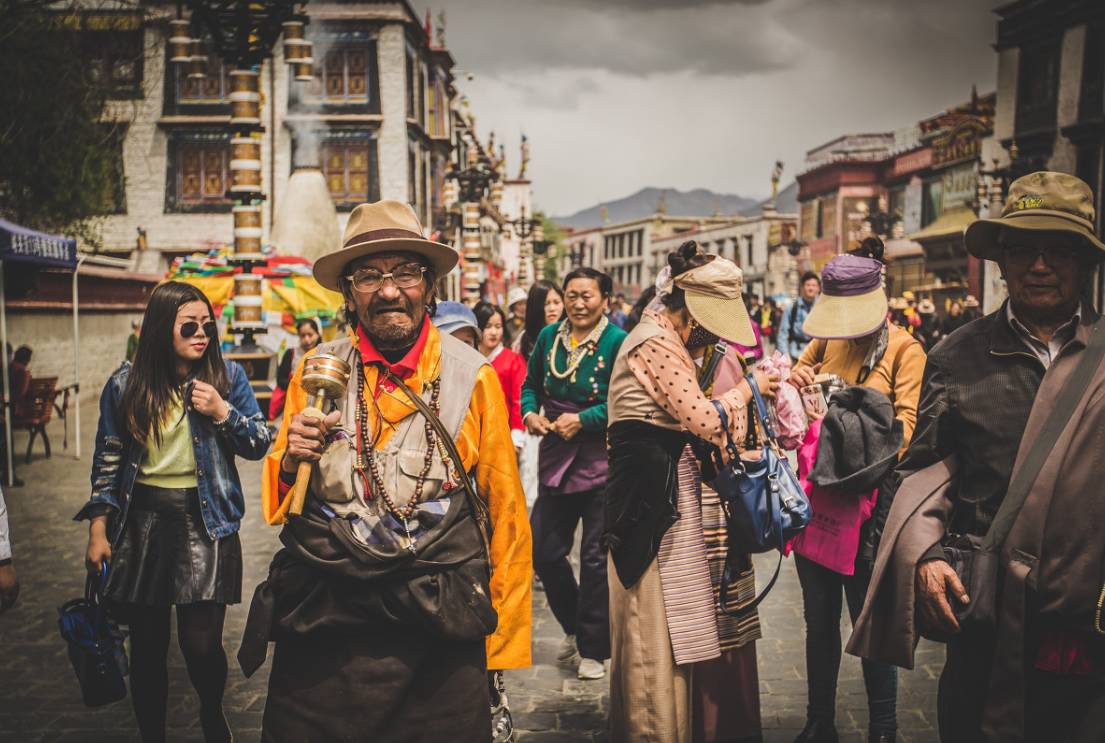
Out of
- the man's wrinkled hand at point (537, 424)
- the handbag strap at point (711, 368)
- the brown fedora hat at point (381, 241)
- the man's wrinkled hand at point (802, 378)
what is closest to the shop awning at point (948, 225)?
the man's wrinkled hand at point (537, 424)

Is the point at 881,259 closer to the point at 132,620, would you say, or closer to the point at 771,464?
the point at 771,464

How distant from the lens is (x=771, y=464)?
391 centimetres

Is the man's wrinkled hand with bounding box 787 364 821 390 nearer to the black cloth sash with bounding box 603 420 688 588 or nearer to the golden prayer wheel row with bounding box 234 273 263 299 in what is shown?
the black cloth sash with bounding box 603 420 688 588

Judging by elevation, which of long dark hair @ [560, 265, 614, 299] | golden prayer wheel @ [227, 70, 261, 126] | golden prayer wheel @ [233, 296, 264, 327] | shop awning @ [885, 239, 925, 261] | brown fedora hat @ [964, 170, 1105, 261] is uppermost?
shop awning @ [885, 239, 925, 261]

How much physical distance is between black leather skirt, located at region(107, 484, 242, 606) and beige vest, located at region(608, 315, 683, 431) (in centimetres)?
178

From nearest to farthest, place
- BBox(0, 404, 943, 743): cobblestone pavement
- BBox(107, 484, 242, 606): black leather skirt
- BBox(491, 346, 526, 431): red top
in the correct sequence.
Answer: BBox(107, 484, 242, 606): black leather skirt, BBox(0, 404, 943, 743): cobblestone pavement, BBox(491, 346, 526, 431): red top

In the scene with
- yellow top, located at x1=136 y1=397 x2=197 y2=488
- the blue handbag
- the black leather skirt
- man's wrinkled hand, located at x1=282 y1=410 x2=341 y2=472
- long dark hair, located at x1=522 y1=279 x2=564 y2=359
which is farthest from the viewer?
long dark hair, located at x1=522 y1=279 x2=564 y2=359

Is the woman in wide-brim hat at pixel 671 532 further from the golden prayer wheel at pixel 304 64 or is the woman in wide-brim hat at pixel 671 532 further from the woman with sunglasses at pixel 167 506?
the golden prayer wheel at pixel 304 64

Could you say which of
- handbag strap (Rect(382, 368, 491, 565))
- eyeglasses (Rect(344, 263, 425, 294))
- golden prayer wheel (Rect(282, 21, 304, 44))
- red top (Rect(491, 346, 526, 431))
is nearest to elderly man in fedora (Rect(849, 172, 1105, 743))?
handbag strap (Rect(382, 368, 491, 565))

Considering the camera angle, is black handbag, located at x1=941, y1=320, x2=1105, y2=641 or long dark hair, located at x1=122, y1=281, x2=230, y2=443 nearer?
black handbag, located at x1=941, y1=320, x2=1105, y2=641

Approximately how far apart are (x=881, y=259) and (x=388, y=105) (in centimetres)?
2959

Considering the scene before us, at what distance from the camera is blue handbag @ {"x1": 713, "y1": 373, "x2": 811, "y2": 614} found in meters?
3.86

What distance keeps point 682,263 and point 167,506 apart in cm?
242

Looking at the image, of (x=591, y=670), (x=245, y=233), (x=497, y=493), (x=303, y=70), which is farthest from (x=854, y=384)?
(x=303, y=70)
